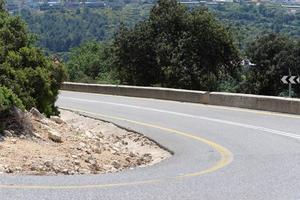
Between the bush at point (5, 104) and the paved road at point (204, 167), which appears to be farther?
the bush at point (5, 104)

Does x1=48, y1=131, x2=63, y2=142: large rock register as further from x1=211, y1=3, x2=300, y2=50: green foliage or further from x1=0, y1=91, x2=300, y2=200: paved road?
x1=211, y1=3, x2=300, y2=50: green foliage

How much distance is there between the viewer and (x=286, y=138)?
16312 mm

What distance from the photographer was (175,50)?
48812mm

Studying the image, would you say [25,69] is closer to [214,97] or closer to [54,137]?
[54,137]

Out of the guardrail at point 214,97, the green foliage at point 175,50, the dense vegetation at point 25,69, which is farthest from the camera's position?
the green foliage at point 175,50

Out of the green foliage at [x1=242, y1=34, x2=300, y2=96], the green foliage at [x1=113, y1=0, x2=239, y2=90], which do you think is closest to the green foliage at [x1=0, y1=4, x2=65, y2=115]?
the green foliage at [x1=113, y1=0, x2=239, y2=90]

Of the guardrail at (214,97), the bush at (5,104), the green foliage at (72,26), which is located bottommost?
the guardrail at (214,97)

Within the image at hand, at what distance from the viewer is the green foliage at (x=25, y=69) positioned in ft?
59.7

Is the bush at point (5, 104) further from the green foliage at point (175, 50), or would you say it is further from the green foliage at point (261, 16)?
the green foliage at point (261, 16)

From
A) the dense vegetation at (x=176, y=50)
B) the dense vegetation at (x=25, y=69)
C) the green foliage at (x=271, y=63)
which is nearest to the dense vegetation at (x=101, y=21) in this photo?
the green foliage at (x=271, y=63)

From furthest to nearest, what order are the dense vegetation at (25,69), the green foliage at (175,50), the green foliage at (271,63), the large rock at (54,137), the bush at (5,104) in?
the green foliage at (271,63)
the green foliage at (175,50)
the dense vegetation at (25,69)
the large rock at (54,137)
the bush at (5,104)

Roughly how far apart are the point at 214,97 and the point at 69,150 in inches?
579

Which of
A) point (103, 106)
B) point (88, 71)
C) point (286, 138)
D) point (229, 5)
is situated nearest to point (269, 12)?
point (229, 5)

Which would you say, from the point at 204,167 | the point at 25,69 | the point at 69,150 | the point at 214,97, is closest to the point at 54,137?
the point at 69,150
